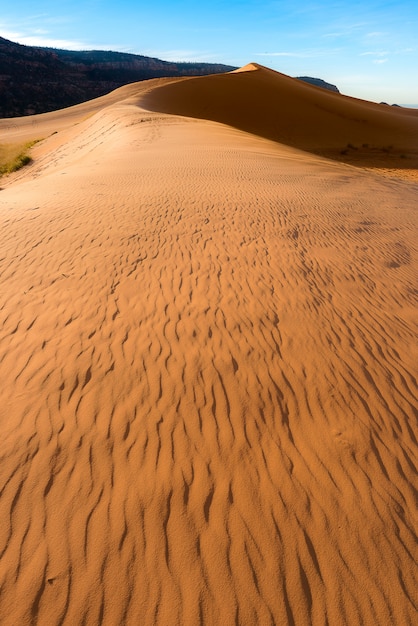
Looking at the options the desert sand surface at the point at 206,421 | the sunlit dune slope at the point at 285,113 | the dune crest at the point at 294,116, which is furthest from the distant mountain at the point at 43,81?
the desert sand surface at the point at 206,421

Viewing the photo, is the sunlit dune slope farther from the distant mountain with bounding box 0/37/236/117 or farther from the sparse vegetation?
the distant mountain with bounding box 0/37/236/117

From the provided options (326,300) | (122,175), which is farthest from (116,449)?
(122,175)

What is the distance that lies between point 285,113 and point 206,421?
32.8 meters

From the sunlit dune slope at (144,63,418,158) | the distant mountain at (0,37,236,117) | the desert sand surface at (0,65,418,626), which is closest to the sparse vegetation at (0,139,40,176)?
the sunlit dune slope at (144,63,418,158)

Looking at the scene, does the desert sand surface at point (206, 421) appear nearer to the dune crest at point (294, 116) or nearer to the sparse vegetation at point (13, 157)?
the sparse vegetation at point (13, 157)

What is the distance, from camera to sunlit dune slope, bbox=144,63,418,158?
92.1 ft

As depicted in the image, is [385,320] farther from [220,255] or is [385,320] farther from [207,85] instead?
[207,85]

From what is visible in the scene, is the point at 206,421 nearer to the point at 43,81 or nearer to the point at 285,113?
the point at 285,113

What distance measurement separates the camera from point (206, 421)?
11.2 ft

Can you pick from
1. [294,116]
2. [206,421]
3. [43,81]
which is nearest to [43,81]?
[43,81]

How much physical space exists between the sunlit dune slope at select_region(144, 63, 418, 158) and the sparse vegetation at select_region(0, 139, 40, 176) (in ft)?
31.5

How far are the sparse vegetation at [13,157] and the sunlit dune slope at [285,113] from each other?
961 centimetres

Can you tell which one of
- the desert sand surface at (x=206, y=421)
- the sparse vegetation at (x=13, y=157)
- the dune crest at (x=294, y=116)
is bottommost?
the sparse vegetation at (x=13, y=157)

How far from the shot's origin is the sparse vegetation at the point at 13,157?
69.3ft
